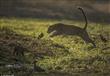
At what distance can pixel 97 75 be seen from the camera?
11547 mm

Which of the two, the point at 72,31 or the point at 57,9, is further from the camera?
the point at 57,9

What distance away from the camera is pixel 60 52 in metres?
13.6

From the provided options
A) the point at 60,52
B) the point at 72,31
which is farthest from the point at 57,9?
the point at 60,52

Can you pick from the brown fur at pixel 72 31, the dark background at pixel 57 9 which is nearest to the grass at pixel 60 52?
the brown fur at pixel 72 31

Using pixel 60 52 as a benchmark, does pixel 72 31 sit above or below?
above

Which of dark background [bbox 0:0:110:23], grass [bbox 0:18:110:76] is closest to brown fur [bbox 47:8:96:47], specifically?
grass [bbox 0:18:110:76]

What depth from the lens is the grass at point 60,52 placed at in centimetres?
1196

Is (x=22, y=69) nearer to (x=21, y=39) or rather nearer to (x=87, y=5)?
(x=21, y=39)

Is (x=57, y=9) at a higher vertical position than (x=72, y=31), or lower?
lower

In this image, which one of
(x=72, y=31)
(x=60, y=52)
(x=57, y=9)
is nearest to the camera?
(x=60, y=52)

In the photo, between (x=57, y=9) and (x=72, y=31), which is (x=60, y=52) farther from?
(x=57, y=9)

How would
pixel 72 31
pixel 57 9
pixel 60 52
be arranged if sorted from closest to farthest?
pixel 60 52 < pixel 72 31 < pixel 57 9

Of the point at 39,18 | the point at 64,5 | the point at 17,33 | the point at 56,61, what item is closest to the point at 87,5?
the point at 64,5

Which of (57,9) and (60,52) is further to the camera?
(57,9)
